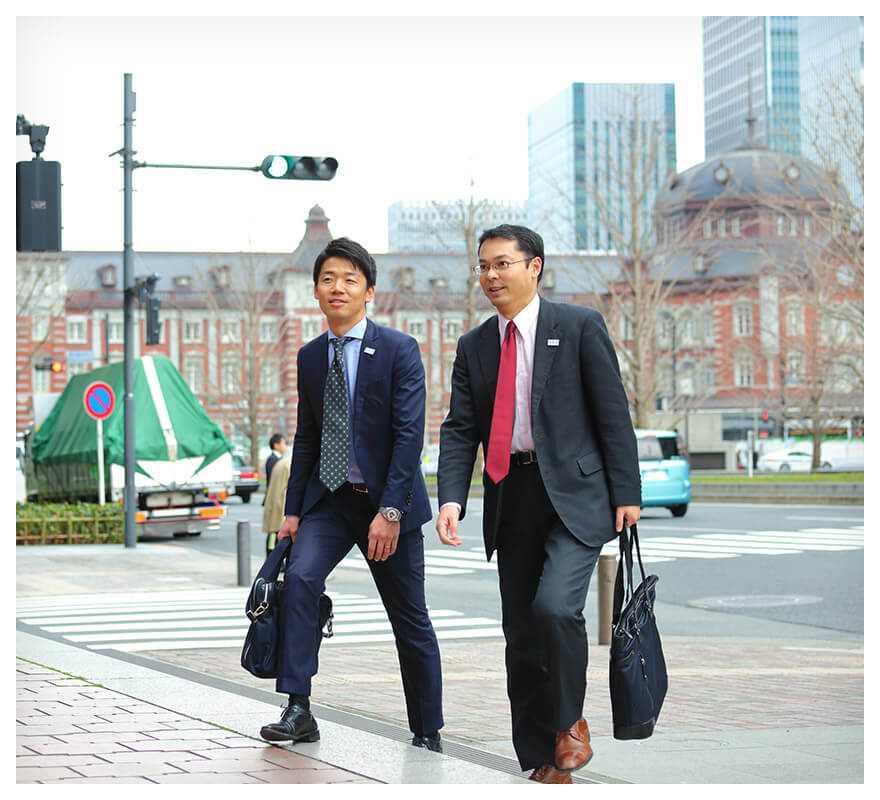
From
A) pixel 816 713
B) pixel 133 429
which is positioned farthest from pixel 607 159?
pixel 816 713

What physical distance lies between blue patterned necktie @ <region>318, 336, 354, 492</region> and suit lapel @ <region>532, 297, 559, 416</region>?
0.84 m

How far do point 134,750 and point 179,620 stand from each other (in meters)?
7.20

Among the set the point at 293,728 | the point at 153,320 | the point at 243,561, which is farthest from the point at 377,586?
the point at 153,320

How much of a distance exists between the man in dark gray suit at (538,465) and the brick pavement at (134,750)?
0.69 m

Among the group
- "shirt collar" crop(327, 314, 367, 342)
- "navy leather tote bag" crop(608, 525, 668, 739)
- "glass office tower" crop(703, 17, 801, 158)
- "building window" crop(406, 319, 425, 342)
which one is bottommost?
"navy leather tote bag" crop(608, 525, 668, 739)

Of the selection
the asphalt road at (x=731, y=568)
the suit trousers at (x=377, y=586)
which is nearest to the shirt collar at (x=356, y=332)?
the suit trousers at (x=377, y=586)

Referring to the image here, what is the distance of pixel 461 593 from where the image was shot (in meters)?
14.6

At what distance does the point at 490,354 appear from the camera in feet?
15.9

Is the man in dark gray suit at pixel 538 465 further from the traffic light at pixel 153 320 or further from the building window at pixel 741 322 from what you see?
the building window at pixel 741 322

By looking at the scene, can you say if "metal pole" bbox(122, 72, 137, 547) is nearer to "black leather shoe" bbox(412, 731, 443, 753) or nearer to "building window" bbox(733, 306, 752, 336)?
"black leather shoe" bbox(412, 731, 443, 753)

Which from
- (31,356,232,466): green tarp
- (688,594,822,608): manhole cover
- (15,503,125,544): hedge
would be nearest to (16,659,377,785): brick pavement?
(688,594,822,608): manhole cover

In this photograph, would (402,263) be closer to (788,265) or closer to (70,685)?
(788,265)

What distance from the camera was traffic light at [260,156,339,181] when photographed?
1672 centimetres

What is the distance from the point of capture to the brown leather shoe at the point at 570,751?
4.45 metres
